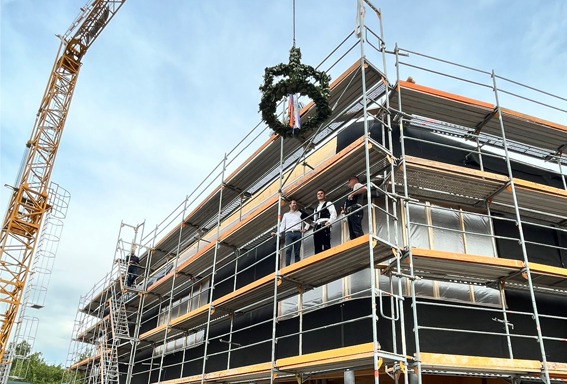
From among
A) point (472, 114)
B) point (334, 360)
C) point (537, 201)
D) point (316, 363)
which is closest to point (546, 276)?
point (537, 201)

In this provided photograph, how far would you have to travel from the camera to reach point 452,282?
9.62 meters

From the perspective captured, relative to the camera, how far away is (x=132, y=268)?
22.7 m

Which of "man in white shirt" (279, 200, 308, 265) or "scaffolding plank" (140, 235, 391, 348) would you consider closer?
"scaffolding plank" (140, 235, 391, 348)

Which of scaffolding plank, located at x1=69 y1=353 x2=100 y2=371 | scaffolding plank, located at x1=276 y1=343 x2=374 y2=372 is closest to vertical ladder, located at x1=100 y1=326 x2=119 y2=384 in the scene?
scaffolding plank, located at x1=69 y1=353 x2=100 y2=371

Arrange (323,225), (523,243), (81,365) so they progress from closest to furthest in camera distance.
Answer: (523,243) < (323,225) < (81,365)

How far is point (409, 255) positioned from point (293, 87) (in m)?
3.94

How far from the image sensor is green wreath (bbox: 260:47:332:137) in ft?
30.6

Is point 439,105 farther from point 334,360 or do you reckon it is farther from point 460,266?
point 334,360

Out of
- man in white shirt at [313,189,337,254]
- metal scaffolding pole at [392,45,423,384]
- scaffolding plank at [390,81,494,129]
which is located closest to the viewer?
metal scaffolding pole at [392,45,423,384]

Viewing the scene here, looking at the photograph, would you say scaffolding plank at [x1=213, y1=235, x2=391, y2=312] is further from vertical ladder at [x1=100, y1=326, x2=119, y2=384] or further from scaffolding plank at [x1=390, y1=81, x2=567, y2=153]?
vertical ladder at [x1=100, y1=326, x2=119, y2=384]

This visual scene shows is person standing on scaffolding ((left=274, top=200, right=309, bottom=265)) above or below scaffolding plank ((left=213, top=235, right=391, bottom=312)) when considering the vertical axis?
above

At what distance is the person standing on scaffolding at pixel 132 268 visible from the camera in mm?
21938

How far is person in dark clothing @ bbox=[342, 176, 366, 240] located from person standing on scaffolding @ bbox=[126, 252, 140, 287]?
1494 centimetres

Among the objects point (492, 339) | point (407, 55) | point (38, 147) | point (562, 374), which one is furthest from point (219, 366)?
point (38, 147)
